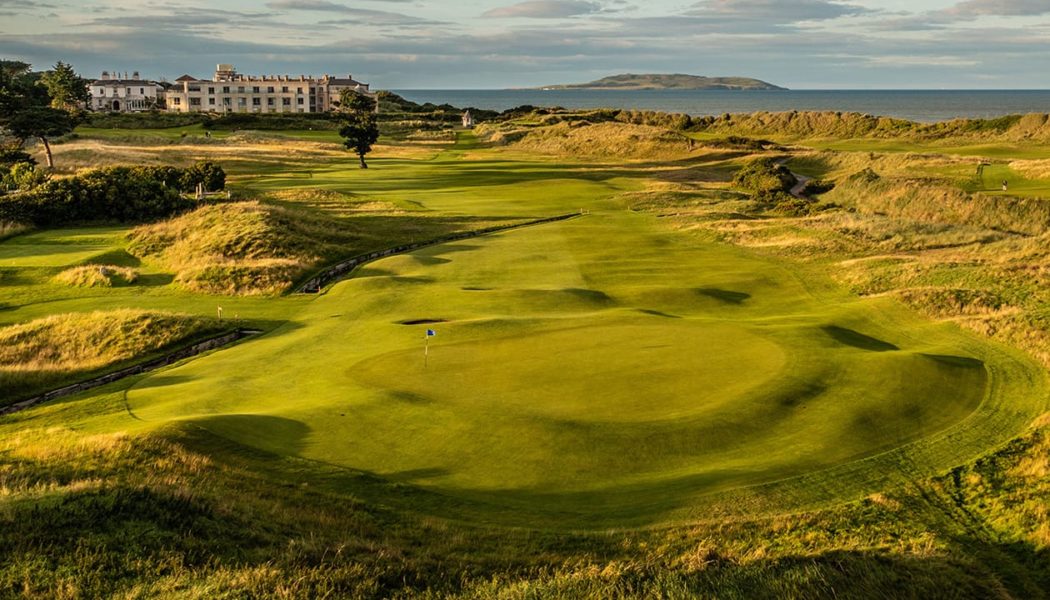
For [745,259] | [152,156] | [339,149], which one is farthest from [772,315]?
[339,149]

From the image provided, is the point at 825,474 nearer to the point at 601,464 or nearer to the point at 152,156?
the point at 601,464

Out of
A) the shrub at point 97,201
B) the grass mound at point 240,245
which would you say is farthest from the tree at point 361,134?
the grass mound at point 240,245

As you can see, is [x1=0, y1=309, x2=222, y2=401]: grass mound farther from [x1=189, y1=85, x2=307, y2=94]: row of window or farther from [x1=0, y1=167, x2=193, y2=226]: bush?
[x1=189, y1=85, x2=307, y2=94]: row of window

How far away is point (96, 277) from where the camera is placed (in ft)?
108

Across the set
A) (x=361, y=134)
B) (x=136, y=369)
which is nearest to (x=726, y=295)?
(x=136, y=369)

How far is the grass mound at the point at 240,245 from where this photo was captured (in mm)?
33969

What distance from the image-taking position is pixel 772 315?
96.2 ft

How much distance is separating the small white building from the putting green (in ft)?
595

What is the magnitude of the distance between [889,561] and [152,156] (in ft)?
239

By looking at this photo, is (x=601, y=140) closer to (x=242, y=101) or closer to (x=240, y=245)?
(x=240, y=245)

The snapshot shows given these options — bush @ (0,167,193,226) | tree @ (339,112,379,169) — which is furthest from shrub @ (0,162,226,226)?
tree @ (339,112,379,169)

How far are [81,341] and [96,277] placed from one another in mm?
9994

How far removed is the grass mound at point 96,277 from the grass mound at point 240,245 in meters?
2.03

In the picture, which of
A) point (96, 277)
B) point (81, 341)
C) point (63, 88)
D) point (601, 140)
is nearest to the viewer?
point (81, 341)
